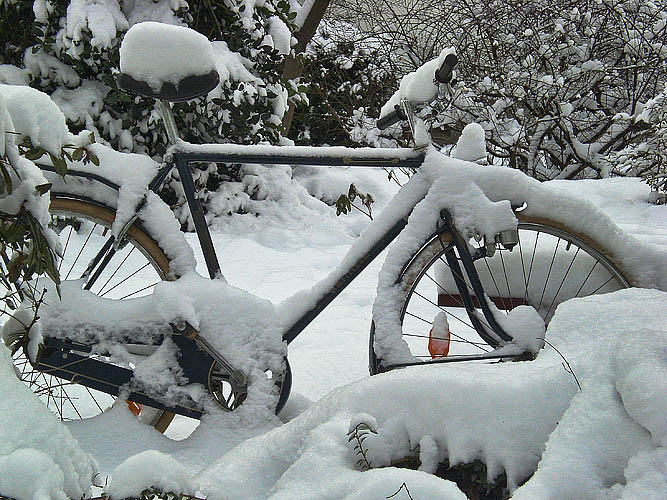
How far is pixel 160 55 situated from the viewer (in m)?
1.77

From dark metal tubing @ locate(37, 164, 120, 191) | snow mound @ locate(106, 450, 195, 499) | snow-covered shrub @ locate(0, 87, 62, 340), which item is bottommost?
snow mound @ locate(106, 450, 195, 499)

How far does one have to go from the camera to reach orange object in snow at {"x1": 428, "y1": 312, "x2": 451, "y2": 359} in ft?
7.64

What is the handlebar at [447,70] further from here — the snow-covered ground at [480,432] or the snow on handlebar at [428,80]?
the snow-covered ground at [480,432]

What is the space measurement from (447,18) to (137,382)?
4109 mm

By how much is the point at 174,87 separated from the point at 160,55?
92 mm

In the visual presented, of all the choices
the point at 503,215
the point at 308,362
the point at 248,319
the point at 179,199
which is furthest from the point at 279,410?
the point at 179,199

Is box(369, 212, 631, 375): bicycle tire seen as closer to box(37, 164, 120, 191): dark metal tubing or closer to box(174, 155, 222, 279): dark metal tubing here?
box(174, 155, 222, 279): dark metal tubing

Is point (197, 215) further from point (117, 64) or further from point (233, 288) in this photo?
point (117, 64)

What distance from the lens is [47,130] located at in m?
1.22

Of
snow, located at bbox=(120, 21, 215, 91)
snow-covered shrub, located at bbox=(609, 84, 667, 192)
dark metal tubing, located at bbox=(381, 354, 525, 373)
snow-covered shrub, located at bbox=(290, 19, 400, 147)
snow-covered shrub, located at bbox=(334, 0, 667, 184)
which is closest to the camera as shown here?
snow, located at bbox=(120, 21, 215, 91)

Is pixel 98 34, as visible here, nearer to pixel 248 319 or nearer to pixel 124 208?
pixel 124 208

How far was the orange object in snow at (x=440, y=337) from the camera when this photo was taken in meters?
2.33

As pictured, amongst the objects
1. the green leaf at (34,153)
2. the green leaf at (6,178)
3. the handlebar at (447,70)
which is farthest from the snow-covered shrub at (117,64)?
the green leaf at (6,178)

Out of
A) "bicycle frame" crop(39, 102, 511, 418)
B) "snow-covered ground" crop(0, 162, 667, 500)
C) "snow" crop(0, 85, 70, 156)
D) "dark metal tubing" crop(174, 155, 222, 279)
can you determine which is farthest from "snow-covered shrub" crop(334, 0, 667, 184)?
"snow-covered ground" crop(0, 162, 667, 500)
